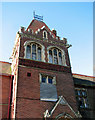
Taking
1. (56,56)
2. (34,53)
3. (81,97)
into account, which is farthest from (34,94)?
(81,97)

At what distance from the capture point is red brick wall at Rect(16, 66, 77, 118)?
11469 mm

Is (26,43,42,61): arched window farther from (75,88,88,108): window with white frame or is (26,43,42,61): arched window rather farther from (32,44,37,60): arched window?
(75,88,88,108): window with white frame

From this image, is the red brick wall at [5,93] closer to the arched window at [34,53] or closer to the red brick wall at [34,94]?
the red brick wall at [34,94]

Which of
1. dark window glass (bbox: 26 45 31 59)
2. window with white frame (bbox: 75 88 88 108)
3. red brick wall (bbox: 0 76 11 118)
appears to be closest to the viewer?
red brick wall (bbox: 0 76 11 118)

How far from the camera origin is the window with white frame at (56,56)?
16.2 meters

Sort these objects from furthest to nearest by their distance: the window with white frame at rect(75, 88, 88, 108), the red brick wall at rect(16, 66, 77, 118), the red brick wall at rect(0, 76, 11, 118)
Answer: the window with white frame at rect(75, 88, 88, 108)
the red brick wall at rect(0, 76, 11, 118)
the red brick wall at rect(16, 66, 77, 118)

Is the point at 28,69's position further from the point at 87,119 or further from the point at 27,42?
the point at 87,119

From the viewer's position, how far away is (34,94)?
1245 centimetres

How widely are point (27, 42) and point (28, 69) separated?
3644mm

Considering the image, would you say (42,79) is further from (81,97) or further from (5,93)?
(81,97)

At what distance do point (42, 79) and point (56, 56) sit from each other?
403 cm

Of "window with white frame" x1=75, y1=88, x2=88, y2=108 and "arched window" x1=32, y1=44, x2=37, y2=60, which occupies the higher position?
"arched window" x1=32, y1=44, x2=37, y2=60

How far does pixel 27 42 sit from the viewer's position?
51.7 feet

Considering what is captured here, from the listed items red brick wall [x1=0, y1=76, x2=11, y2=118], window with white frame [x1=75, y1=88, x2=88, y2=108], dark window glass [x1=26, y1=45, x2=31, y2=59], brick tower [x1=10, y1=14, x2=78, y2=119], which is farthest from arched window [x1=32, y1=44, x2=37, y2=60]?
window with white frame [x1=75, y1=88, x2=88, y2=108]
